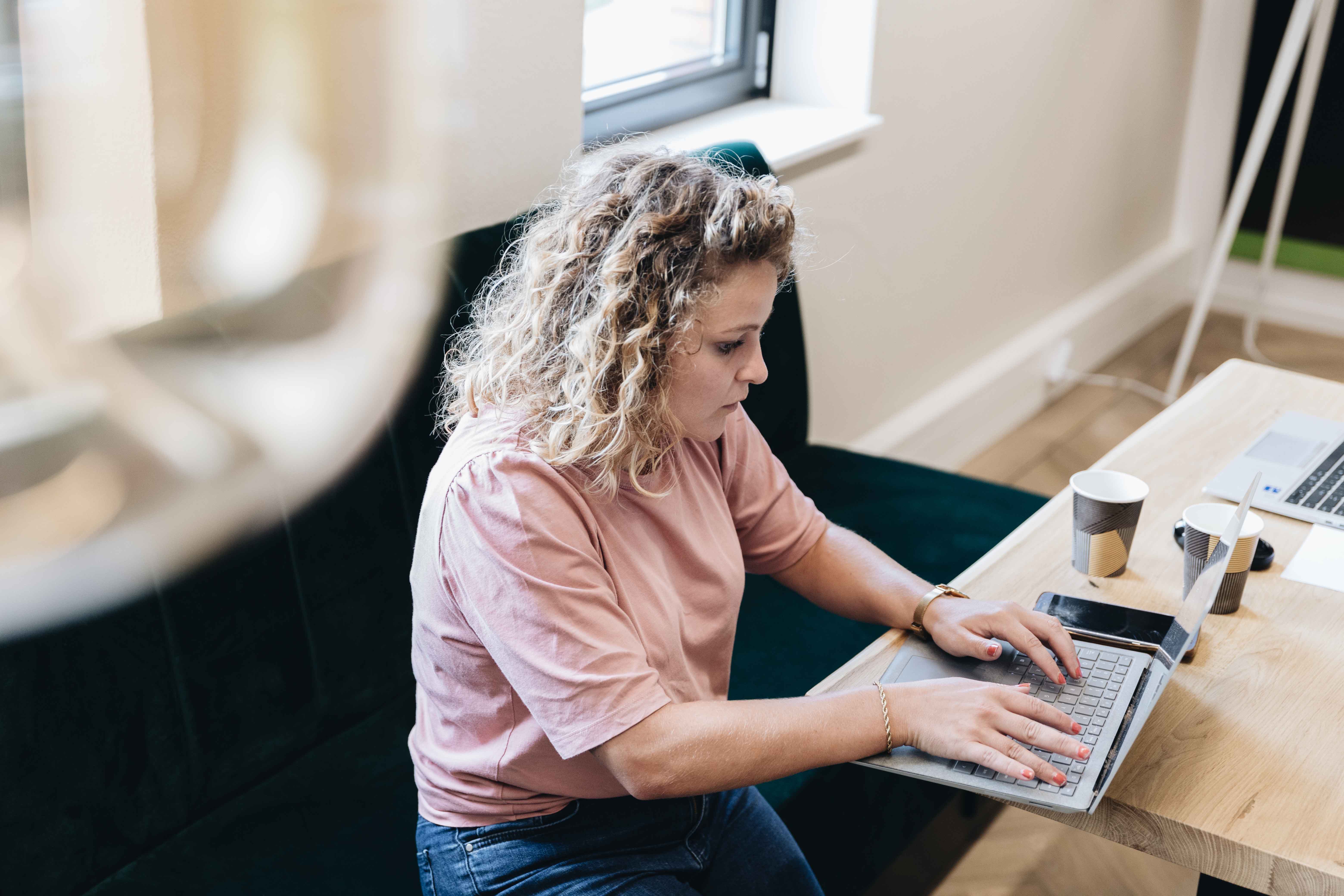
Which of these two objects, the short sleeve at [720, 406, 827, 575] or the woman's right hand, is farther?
the short sleeve at [720, 406, 827, 575]

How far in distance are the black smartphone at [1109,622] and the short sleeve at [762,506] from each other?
26cm

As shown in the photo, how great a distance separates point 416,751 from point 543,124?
99 cm

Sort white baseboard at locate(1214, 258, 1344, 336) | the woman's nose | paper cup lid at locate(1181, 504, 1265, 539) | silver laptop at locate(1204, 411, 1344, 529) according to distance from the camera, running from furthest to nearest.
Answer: white baseboard at locate(1214, 258, 1344, 336), silver laptop at locate(1204, 411, 1344, 529), paper cup lid at locate(1181, 504, 1265, 539), the woman's nose

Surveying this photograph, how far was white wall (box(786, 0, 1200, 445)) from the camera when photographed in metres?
2.66

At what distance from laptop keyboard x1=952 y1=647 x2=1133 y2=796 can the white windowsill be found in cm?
123

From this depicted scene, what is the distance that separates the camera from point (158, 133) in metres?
1.37

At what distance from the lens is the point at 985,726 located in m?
1.09

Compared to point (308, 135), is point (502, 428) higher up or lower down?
lower down

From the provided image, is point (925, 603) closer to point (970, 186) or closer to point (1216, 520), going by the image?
point (1216, 520)

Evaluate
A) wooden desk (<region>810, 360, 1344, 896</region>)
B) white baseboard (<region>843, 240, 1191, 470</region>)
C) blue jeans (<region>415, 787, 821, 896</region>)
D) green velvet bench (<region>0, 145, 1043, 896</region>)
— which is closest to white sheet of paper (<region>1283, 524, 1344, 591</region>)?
wooden desk (<region>810, 360, 1344, 896</region>)

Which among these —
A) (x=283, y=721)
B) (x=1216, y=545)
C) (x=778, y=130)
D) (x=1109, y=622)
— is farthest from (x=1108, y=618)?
(x=778, y=130)

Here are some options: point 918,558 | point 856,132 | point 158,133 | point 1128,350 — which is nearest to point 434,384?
point 158,133

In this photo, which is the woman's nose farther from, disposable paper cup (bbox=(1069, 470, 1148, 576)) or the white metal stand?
the white metal stand

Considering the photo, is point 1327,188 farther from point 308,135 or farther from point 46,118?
point 46,118
